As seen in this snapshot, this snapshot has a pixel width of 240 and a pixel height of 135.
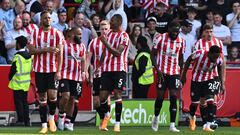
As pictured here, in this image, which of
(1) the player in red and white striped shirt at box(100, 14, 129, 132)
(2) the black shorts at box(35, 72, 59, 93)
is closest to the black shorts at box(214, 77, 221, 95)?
(1) the player in red and white striped shirt at box(100, 14, 129, 132)

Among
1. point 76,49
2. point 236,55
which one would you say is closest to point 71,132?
point 76,49

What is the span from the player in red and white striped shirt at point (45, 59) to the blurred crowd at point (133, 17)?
4.27 m

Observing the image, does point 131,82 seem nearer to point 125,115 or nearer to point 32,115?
point 125,115

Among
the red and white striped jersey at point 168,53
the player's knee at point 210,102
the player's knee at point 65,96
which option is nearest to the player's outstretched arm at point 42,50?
the player's knee at point 65,96

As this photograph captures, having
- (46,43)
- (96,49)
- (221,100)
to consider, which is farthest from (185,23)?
(46,43)

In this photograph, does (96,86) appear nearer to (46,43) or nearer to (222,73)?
(46,43)

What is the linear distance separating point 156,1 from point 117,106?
21.7 ft

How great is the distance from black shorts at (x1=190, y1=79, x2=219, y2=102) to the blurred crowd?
3424 millimetres

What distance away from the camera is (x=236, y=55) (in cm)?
2397

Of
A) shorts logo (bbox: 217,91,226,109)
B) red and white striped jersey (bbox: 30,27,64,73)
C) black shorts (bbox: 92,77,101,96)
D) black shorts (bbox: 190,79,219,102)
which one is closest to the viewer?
red and white striped jersey (bbox: 30,27,64,73)

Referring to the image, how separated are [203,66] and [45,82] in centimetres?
391

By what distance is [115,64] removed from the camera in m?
19.3

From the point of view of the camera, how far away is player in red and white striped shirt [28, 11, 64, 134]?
18.3 m

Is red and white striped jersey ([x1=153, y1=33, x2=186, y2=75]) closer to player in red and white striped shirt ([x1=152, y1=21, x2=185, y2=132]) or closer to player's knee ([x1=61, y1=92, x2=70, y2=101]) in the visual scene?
player in red and white striped shirt ([x1=152, y1=21, x2=185, y2=132])
